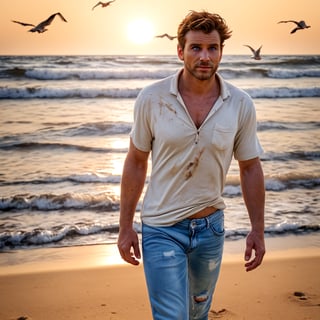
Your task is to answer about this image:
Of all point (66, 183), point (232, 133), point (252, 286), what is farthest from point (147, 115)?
point (66, 183)

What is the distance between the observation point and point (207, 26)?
2.65m

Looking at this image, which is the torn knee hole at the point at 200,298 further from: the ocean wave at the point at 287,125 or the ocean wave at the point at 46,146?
the ocean wave at the point at 287,125

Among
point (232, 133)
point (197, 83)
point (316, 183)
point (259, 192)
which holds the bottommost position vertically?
point (316, 183)

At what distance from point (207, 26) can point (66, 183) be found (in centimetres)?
666

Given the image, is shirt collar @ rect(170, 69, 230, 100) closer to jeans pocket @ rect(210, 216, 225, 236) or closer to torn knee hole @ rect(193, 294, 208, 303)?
jeans pocket @ rect(210, 216, 225, 236)

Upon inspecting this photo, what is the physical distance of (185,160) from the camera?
261 centimetres

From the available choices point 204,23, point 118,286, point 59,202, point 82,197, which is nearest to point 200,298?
point 204,23

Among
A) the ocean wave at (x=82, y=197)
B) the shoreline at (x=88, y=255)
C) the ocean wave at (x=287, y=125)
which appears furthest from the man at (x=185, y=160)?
the ocean wave at (x=287, y=125)

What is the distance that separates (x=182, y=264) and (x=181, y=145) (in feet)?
1.73

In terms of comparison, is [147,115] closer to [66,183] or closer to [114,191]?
[114,191]

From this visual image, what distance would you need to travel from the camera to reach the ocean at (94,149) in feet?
22.2

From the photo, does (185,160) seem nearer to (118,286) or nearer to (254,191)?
(254,191)

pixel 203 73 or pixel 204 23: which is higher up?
pixel 204 23

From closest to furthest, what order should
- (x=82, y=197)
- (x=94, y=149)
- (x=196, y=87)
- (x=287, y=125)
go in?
(x=196, y=87) → (x=82, y=197) → (x=94, y=149) → (x=287, y=125)
